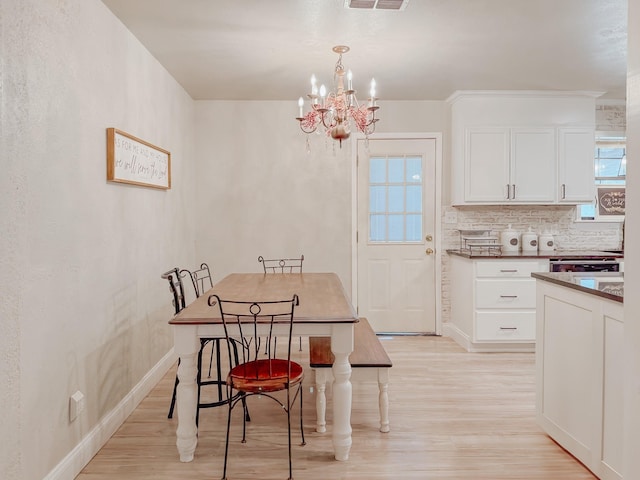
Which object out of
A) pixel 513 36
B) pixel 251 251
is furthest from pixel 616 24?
pixel 251 251

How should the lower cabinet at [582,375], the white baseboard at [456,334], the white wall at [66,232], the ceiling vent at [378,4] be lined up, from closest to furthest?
the white wall at [66,232] → the lower cabinet at [582,375] → the ceiling vent at [378,4] → the white baseboard at [456,334]

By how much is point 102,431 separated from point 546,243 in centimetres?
419

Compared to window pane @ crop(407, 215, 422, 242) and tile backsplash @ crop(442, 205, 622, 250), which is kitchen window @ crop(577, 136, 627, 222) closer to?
tile backsplash @ crop(442, 205, 622, 250)

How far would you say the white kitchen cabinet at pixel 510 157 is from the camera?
4621 millimetres

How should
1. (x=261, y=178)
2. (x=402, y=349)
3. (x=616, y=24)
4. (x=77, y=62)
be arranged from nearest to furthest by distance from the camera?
(x=77, y=62) → (x=616, y=24) → (x=402, y=349) → (x=261, y=178)

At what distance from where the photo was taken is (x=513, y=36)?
3170 mm

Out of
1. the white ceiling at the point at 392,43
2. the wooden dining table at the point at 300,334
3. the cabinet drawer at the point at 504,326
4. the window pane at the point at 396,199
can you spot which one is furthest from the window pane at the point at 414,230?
the wooden dining table at the point at 300,334

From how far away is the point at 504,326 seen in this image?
4.37 m

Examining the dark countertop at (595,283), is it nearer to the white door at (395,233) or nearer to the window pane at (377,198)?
the white door at (395,233)

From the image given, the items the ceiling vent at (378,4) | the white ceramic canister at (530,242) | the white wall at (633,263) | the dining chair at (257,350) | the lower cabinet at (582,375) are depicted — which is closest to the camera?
the white wall at (633,263)

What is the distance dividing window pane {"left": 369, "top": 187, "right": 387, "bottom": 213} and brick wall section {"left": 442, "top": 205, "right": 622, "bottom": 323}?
2.10 feet

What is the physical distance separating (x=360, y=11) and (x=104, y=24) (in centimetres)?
144

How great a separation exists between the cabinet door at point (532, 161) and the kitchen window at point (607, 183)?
26.8 inches

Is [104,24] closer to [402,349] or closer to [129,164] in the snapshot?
[129,164]
